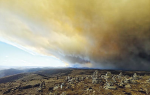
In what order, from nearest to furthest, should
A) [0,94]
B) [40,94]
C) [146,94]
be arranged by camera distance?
[146,94] → [40,94] → [0,94]

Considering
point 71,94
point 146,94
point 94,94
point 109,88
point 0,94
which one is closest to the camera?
point 146,94

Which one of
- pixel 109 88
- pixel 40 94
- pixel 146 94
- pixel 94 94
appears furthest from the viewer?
pixel 40 94

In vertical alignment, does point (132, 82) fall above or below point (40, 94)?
above

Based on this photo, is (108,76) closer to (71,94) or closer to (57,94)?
(71,94)

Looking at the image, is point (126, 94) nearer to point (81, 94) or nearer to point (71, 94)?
point (81, 94)

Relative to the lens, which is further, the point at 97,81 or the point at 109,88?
the point at 97,81

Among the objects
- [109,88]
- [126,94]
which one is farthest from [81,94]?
[126,94]

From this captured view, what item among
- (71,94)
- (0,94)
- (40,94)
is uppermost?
(71,94)

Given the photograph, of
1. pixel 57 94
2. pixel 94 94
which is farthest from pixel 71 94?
pixel 94 94

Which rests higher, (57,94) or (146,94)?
(146,94)
